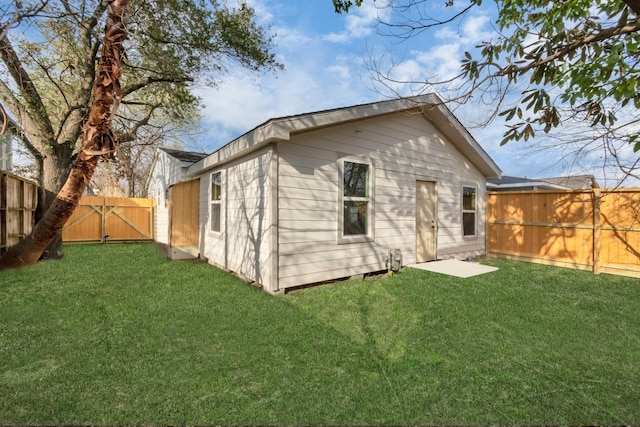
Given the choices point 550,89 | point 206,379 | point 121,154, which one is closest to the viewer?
point 206,379

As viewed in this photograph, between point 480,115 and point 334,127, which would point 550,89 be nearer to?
point 480,115

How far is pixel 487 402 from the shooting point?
238 cm

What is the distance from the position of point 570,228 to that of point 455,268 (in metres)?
3.16

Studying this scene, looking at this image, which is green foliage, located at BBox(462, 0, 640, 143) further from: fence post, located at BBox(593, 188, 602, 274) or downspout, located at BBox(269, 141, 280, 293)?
fence post, located at BBox(593, 188, 602, 274)

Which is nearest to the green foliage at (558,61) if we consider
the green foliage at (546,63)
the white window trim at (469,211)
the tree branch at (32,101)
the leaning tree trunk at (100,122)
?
the green foliage at (546,63)

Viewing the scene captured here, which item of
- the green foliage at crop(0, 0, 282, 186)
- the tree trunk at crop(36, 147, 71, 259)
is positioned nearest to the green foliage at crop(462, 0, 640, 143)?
the green foliage at crop(0, 0, 282, 186)

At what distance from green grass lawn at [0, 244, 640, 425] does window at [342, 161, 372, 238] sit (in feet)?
3.83

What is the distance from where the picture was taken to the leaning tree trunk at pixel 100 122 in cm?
174

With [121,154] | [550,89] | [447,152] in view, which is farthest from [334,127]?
[121,154]

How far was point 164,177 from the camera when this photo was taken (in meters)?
12.8

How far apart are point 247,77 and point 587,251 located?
10.4 meters

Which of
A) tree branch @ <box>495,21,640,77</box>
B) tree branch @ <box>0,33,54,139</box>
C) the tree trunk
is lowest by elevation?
the tree trunk

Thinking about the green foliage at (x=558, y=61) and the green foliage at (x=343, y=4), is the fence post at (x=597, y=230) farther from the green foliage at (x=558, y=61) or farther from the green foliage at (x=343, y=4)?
the green foliage at (x=343, y=4)

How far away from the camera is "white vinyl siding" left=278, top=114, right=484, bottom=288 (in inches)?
207
